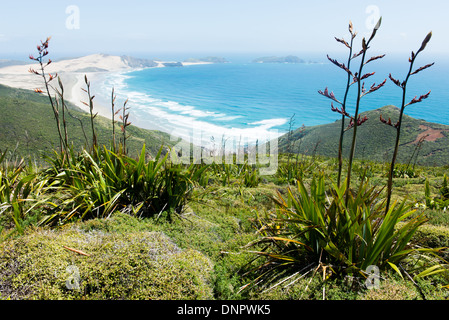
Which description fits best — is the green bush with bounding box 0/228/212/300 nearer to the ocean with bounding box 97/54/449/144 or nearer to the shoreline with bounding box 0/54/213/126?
the ocean with bounding box 97/54/449/144

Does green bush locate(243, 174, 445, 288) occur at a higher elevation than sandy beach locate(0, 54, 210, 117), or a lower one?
lower

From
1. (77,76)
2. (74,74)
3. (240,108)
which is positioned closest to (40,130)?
(240,108)

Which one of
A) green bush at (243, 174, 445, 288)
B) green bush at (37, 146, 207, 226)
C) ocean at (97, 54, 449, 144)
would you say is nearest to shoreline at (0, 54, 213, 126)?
ocean at (97, 54, 449, 144)

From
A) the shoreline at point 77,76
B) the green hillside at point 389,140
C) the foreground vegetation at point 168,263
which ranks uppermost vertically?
the shoreline at point 77,76

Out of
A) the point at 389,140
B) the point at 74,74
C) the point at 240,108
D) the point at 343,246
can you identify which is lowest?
the point at 389,140

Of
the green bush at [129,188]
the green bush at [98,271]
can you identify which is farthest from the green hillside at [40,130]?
the green bush at [98,271]

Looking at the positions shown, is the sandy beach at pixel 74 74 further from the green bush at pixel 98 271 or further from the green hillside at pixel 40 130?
the green bush at pixel 98 271

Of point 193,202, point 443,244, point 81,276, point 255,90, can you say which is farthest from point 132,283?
point 255,90

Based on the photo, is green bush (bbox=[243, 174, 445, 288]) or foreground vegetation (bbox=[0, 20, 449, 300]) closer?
foreground vegetation (bbox=[0, 20, 449, 300])

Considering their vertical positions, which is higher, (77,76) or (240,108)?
(77,76)

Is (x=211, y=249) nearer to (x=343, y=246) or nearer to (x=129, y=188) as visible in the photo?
(x=343, y=246)

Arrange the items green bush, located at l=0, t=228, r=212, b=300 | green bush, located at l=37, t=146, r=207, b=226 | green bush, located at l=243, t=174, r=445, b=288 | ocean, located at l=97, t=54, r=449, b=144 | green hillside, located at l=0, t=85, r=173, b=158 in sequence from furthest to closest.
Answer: ocean, located at l=97, t=54, r=449, b=144 < green hillside, located at l=0, t=85, r=173, b=158 < green bush, located at l=37, t=146, r=207, b=226 < green bush, located at l=243, t=174, r=445, b=288 < green bush, located at l=0, t=228, r=212, b=300

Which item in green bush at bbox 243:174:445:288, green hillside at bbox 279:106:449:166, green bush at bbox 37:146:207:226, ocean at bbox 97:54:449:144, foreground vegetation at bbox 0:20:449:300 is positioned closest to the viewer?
foreground vegetation at bbox 0:20:449:300
